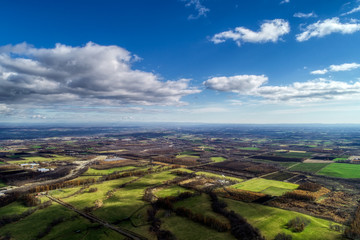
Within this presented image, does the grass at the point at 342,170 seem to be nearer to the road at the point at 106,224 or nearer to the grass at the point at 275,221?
the grass at the point at 275,221

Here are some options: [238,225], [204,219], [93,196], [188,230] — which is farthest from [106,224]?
[238,225]

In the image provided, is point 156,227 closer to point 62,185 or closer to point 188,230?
point 188,230

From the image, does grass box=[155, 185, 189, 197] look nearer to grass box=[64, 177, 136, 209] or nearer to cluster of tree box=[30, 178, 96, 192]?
grass box=[64, 177, 136, 209]

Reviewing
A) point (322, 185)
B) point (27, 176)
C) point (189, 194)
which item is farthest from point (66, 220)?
point (322, 185)

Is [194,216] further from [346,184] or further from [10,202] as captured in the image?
[346,184]

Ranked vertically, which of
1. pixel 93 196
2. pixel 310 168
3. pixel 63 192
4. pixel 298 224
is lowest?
pixel 310 168

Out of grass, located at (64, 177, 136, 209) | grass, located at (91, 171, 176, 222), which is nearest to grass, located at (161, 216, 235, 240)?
grass, located at (91, 171, 176, 222)
